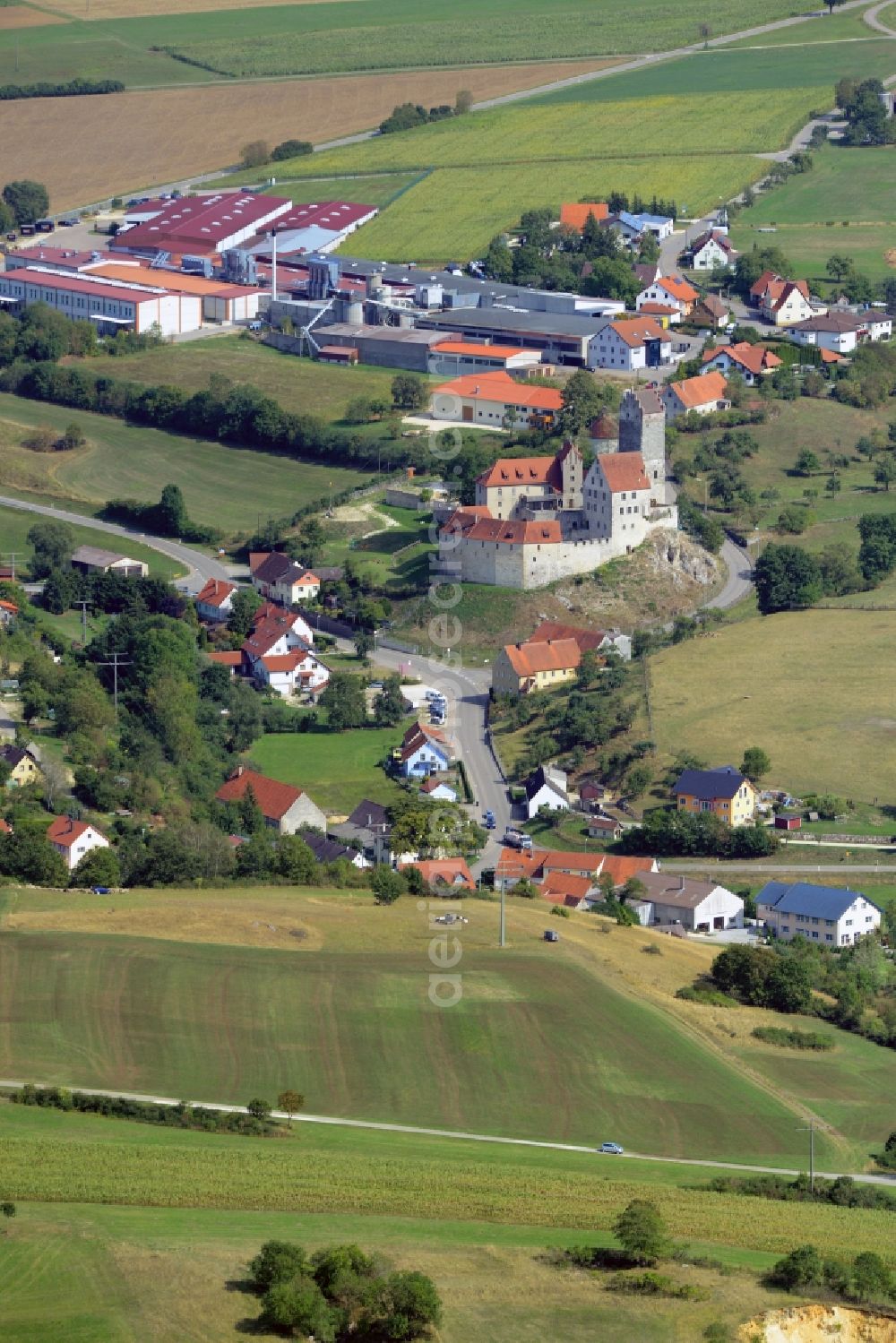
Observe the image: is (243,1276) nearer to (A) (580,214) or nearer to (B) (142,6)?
(A) (580,214)

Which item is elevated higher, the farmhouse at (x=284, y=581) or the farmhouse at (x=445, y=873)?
the farmhouse at (x=445, y=873)

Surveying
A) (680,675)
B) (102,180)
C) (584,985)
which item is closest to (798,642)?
(680,675)

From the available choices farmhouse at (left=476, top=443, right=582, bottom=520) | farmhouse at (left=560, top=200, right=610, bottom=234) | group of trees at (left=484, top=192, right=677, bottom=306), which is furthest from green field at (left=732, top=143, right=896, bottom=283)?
farmhouse at (left=476, top=443, right=582, bottom=520)

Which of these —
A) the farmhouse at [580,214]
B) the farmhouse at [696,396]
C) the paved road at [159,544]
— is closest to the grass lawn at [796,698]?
the paved road at [159,544]

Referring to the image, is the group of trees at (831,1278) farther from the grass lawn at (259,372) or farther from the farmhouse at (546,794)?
the grass lawn at (259,372)

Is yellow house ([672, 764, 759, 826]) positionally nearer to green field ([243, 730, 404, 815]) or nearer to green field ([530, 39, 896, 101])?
green field ([243, 730, 404, 815])

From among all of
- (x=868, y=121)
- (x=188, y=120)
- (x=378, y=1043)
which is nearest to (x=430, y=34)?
(x=188, y=120)
